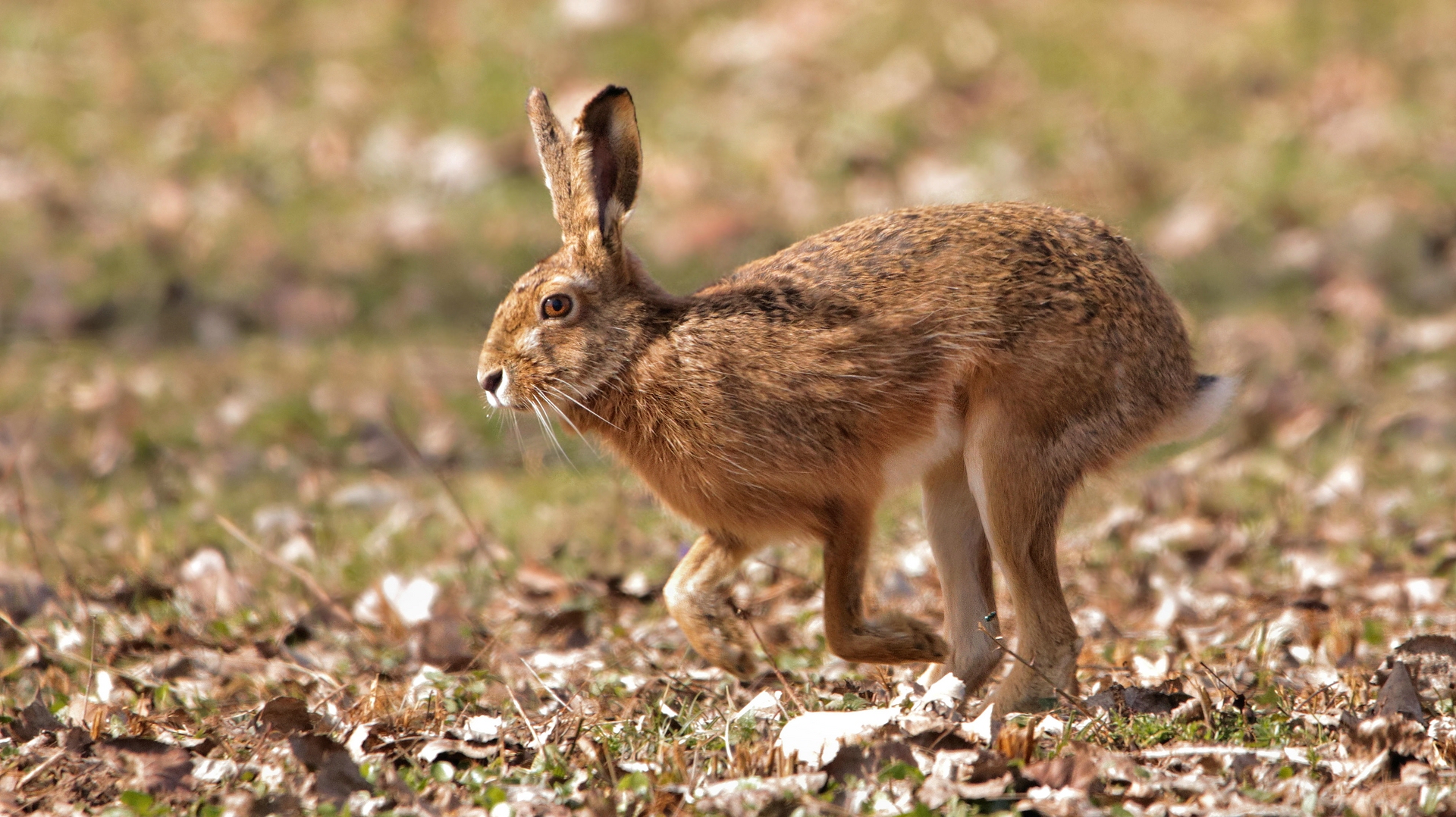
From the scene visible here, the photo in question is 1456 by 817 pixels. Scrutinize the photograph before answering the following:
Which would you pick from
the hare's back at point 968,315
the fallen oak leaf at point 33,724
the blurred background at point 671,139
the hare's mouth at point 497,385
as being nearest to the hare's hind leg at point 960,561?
the hare's back at point 968,315

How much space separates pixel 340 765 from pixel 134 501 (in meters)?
4.07

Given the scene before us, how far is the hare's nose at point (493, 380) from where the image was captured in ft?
15.1

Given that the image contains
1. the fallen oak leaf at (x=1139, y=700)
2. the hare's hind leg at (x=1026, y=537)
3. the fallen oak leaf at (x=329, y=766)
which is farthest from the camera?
the hare's hind leg at (x=1026, y=537)

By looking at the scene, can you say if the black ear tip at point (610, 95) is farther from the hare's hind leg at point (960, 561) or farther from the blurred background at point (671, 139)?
the blurred background at point (671, 139)

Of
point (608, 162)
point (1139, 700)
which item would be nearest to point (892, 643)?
point (1139, 700)

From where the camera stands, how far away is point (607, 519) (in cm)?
686

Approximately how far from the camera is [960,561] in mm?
4875

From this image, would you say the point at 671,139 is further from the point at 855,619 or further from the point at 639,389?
the point at 855,619

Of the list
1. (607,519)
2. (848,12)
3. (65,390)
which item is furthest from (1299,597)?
(848,12)

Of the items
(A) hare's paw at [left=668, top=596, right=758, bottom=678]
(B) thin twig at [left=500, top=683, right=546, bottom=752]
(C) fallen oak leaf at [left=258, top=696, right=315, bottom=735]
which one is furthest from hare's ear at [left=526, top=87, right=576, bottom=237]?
(C) fallen oak leaf at [left=258, top=696, right=315, bottom=735]

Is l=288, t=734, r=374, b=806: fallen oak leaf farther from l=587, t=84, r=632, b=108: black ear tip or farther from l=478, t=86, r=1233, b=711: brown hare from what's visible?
l=587, t=84, r=632, b=108: black ear tip

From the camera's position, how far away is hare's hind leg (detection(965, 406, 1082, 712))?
4402 millimetres

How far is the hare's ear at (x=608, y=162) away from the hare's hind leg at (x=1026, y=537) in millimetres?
1213

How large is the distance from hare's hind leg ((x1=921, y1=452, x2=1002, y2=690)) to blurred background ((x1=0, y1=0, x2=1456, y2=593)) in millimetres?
1385
